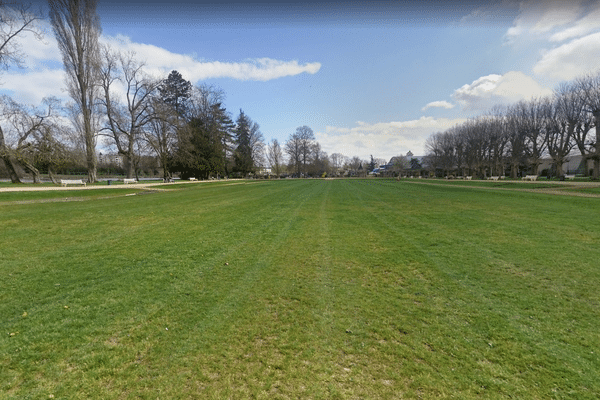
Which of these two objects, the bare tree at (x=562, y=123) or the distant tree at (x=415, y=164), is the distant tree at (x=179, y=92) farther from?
the distant tree at (x=415, y=164)

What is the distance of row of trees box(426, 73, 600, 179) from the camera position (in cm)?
3425

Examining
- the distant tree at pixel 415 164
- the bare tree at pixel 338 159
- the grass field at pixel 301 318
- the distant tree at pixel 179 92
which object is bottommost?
the grass field at pixel 301 318

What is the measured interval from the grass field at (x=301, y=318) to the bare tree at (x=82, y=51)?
111 feet

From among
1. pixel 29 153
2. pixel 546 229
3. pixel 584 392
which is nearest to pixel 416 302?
pixel 584 392

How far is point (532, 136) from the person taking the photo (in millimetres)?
43375

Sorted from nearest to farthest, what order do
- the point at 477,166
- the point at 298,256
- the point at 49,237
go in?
the point at 298,256 < the point at 49,237 < the point at 477,166

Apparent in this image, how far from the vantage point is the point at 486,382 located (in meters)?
2.21

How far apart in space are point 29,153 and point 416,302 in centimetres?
3915

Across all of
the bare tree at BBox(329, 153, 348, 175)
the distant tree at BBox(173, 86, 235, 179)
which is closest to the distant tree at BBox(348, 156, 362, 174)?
the bare tree at BBox(329, 153, 348, 175)

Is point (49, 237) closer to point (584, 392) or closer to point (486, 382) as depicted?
point (486, 382)

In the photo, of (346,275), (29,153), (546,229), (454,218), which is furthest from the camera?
(29,153)

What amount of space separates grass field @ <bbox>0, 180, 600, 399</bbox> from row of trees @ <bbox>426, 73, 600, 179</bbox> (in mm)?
43870

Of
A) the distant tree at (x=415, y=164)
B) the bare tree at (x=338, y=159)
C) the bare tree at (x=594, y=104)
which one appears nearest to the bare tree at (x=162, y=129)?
the bare tree at (x=594, y=104)

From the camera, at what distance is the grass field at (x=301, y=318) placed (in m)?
2.24
